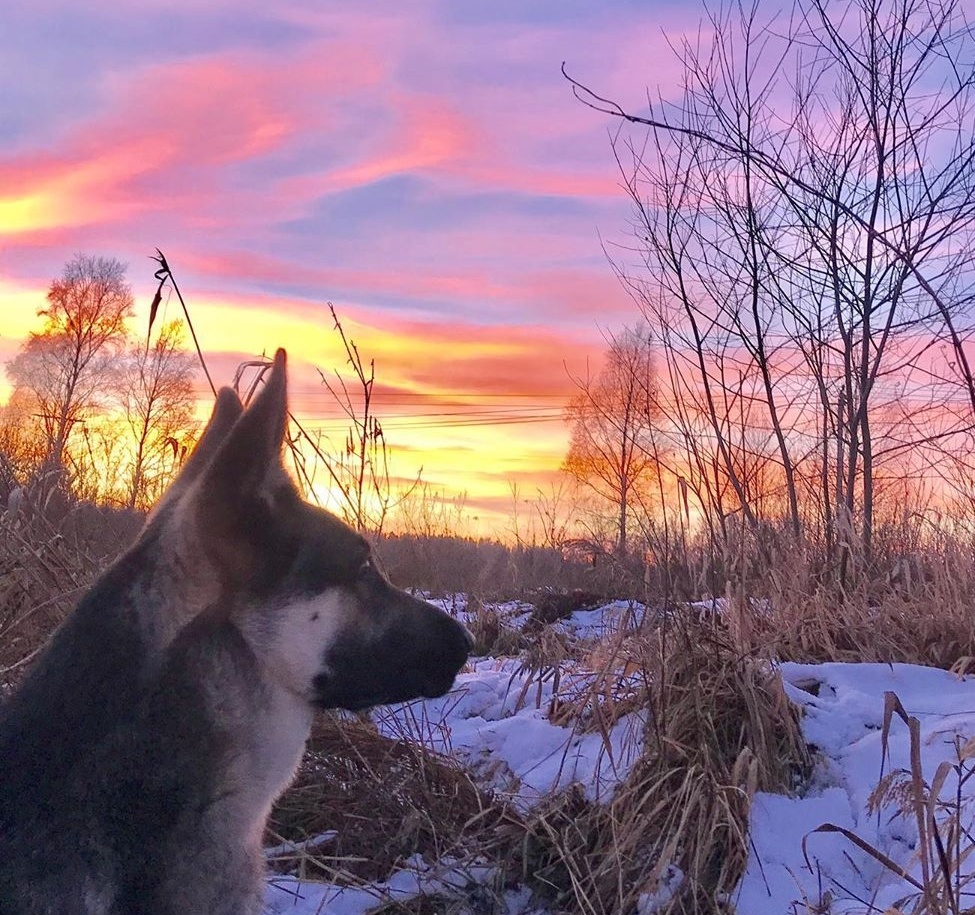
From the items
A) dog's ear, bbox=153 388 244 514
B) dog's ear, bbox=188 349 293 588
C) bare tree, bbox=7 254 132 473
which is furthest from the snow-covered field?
bare tree, bbox=7 254 132 473

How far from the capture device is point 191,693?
2318mm

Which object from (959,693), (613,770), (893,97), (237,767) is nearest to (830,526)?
(959,693)

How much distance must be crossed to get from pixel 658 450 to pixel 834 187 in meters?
4.72

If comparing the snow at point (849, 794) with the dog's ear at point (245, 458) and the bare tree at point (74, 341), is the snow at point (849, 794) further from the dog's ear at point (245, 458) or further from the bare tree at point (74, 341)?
the bare tree at point (74, 341)

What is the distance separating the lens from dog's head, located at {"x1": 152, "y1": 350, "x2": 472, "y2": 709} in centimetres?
234

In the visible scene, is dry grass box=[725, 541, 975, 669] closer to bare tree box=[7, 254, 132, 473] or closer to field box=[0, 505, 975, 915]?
field box=[0, 505, 975, 915]

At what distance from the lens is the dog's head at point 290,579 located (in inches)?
92.2

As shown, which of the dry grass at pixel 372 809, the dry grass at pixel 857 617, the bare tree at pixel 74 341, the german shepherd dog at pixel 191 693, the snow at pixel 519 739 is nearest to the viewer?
the german shepherd dog at pixel 191 693

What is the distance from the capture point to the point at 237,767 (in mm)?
2426

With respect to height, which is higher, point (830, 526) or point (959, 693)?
point (830, 526)

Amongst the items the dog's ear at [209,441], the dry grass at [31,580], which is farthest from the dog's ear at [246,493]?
the dry grass at [31,580]

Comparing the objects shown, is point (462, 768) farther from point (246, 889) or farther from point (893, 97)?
point (893, 97)

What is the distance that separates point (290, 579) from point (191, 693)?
39 centimetres

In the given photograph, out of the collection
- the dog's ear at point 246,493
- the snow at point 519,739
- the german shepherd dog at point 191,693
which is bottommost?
the snow at point 519,739
